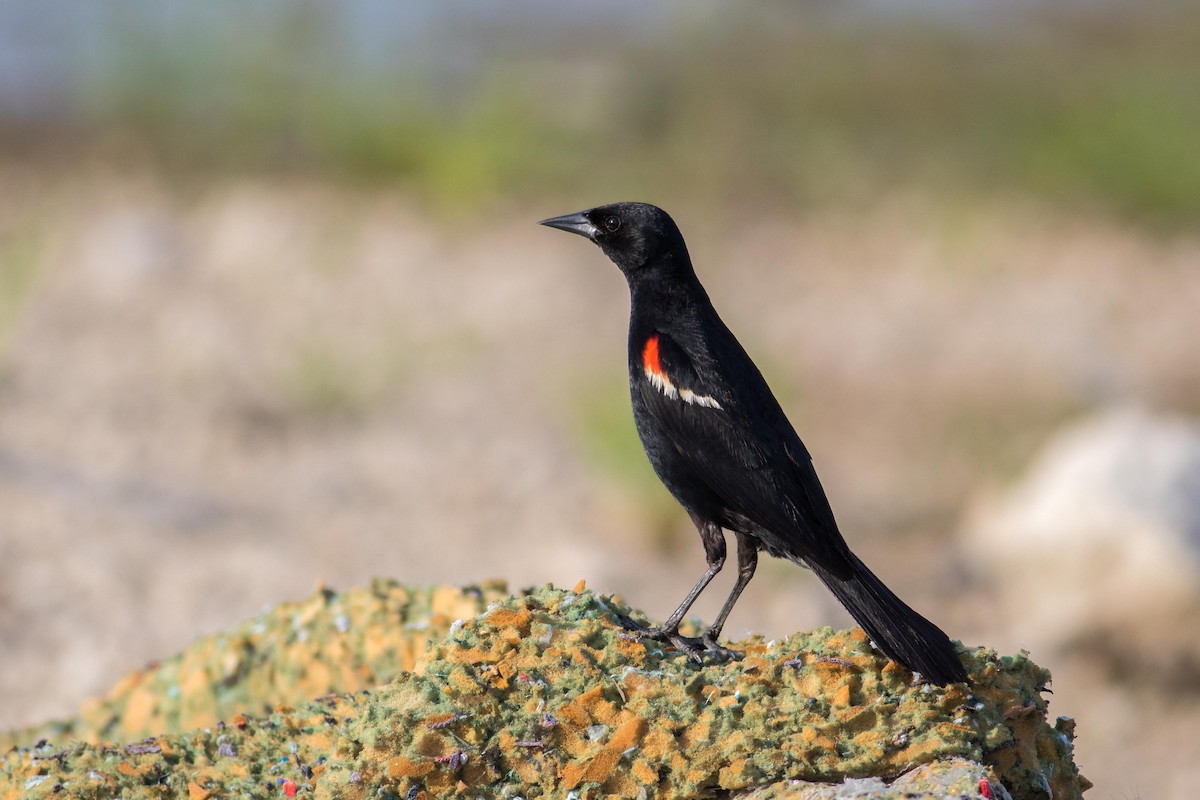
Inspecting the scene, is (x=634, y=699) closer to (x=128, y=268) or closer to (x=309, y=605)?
(x=309, y=605)

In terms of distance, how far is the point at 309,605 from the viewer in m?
4.56

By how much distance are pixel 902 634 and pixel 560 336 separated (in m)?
8.47

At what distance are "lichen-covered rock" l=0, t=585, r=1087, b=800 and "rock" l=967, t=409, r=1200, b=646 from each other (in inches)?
169

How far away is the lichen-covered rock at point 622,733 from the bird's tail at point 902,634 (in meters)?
0.07

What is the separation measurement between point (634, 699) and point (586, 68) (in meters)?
17.0

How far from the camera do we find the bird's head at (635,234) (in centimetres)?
384

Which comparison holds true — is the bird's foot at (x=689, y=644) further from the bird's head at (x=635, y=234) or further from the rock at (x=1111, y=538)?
the rock at (x=1111, y=538)

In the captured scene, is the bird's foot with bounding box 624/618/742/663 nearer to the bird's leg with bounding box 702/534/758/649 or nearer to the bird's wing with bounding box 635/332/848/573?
the bird's leg with bounding box 702/534/758/649

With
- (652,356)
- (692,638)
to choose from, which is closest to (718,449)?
(652,356)

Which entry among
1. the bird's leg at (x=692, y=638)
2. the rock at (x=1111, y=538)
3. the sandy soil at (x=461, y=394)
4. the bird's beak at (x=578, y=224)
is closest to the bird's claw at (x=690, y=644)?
the bird's leg at (x=692, y=638)

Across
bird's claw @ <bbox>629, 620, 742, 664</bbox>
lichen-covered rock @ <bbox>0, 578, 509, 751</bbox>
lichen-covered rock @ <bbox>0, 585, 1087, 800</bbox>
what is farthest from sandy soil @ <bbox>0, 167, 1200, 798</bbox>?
bird's claw @ <bbox>629, 620, 742, 664</bbox>

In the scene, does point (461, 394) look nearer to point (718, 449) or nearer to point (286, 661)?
point (286, 661)

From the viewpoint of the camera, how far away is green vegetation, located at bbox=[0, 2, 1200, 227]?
1423 cm

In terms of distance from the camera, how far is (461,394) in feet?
34.7
